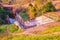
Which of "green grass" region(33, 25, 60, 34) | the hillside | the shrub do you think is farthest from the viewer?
the shrub

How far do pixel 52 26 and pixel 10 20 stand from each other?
476 inches

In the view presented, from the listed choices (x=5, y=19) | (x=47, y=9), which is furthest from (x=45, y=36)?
(x=5, y=19)

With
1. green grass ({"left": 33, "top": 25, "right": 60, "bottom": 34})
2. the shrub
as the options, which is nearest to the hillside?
green grass ({"left": 33, "top": 25, "right": 60, "bottom": 34})

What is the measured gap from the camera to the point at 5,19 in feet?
106

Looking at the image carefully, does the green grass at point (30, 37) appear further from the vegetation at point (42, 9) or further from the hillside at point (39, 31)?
the vegetation at point (42, 9)

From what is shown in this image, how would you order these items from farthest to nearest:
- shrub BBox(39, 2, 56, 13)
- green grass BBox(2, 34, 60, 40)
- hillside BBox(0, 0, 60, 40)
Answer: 1. shrub BBox(39, 2, 56, 13)
2. hillside BBox(0, 0, 60, 40)
3. green grass BBox(2, 34, 60, 40)

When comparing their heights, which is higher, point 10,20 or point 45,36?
point 45,36

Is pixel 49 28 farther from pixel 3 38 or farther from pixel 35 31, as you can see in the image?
pixel 3 38

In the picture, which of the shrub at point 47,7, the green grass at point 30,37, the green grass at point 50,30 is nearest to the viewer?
the green grass at point 30,37

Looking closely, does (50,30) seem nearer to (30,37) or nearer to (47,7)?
(30,37)

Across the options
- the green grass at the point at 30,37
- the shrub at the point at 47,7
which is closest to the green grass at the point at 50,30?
the green grass at the point at 30,37

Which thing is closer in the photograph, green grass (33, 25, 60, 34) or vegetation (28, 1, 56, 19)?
green grass (33, 25, 60, 34)

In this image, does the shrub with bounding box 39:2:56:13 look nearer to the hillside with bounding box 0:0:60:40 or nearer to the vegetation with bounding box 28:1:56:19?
the vegetation with bounding box 28:1:56:19

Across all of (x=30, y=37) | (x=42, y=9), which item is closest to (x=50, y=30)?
(x=30, y=37)
